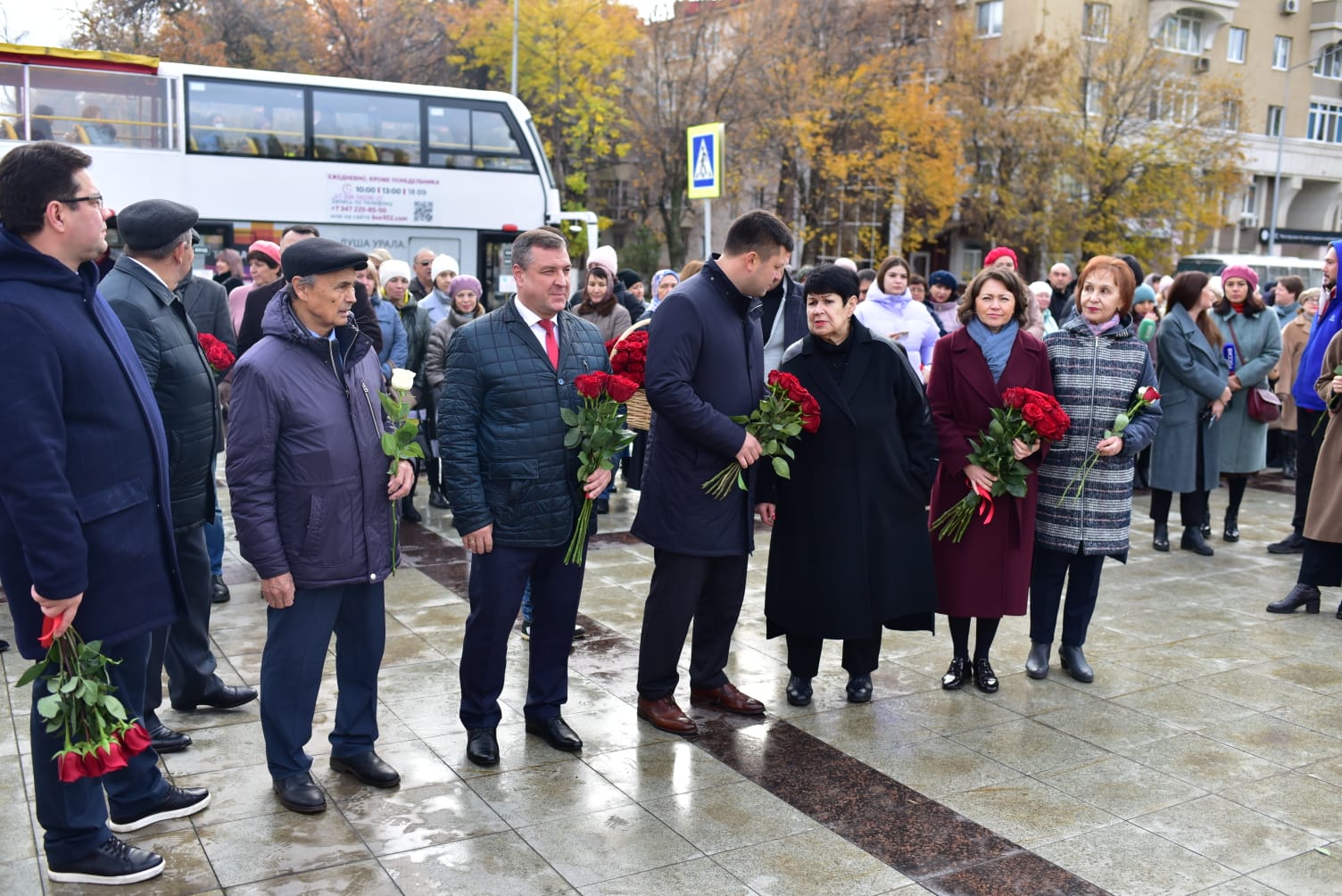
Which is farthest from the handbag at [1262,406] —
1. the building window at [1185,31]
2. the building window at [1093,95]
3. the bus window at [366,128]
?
the building window at [1185,31]

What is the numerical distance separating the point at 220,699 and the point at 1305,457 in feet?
24.3

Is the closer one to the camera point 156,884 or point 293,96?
point 156,884

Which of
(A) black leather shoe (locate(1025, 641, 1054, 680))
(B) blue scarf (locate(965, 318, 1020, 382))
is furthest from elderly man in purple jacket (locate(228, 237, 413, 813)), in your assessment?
(A) black leather shoe (locate(1025, 641, 1054, 680))

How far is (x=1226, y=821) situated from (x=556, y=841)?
2368 millimetres

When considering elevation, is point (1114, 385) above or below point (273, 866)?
above

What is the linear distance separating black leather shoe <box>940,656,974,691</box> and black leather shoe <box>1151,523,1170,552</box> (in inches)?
154

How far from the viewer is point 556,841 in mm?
3965

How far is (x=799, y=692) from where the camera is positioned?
17.9 feet

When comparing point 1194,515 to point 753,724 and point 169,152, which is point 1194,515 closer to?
point 753,724

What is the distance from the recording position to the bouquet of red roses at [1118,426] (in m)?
5.63

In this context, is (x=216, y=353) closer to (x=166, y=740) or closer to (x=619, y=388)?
(x=166, y=740)

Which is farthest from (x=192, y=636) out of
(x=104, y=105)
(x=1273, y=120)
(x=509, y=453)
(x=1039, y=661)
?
(x=1273, y=120)

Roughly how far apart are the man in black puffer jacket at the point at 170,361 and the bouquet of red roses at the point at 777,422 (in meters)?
2.03

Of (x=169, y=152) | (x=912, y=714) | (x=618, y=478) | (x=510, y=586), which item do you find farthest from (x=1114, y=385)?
(x=169, y=152)
